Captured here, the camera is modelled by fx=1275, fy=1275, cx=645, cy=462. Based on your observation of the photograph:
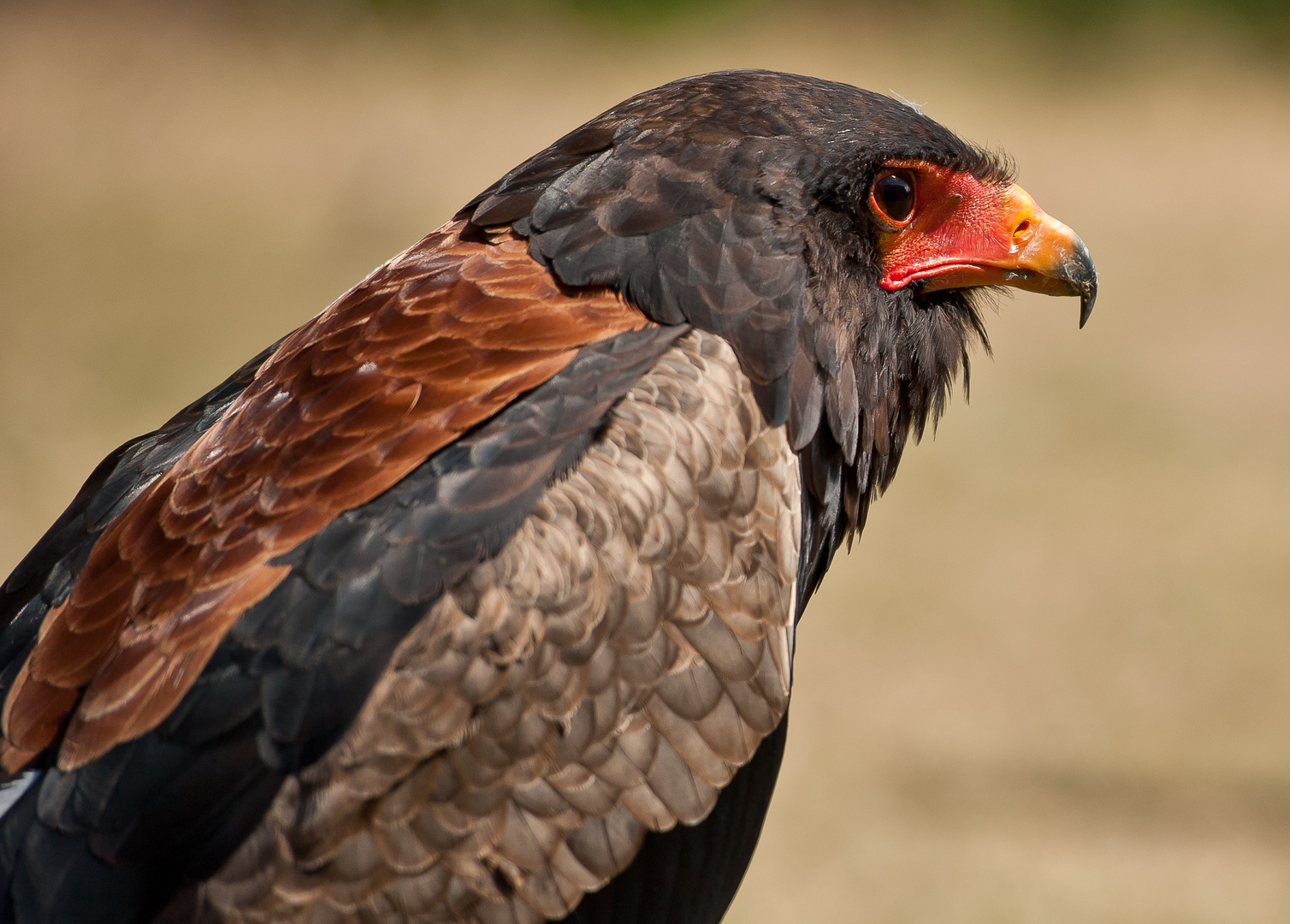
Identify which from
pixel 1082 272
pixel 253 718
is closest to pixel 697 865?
pixel 253 718

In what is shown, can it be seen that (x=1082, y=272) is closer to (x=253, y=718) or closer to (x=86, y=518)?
(x=253, y=718)

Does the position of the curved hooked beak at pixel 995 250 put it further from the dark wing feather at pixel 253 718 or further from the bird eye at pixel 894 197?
the dark wing feather at pixel 253 718

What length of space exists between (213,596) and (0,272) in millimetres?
8961

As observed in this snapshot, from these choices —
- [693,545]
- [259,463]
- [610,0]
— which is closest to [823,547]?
[693,545]

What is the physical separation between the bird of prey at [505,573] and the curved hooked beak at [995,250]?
0.10 m

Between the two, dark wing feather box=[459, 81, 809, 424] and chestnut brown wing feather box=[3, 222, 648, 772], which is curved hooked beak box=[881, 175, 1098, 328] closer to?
dark wing feather box=[459, 81, 809, 424]

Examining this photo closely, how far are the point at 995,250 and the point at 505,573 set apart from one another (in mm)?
1399

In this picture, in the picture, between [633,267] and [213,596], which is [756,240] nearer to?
[633,267]

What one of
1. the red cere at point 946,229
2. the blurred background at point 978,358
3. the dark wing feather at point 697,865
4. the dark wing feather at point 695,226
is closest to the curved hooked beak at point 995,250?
the red cere at point 946,229

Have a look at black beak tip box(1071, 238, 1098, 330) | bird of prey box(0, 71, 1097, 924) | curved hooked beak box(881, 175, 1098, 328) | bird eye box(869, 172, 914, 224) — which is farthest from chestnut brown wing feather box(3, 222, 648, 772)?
black beak tip box(1071, 238, 1098, 330)

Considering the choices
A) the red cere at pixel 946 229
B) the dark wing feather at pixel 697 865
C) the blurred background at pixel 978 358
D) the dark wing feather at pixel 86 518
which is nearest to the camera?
the dark wing feather at pixel 697 865

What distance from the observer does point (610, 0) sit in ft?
42.6

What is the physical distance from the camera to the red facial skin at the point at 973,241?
2.70 metres

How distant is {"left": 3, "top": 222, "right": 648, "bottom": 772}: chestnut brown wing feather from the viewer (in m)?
2.09
